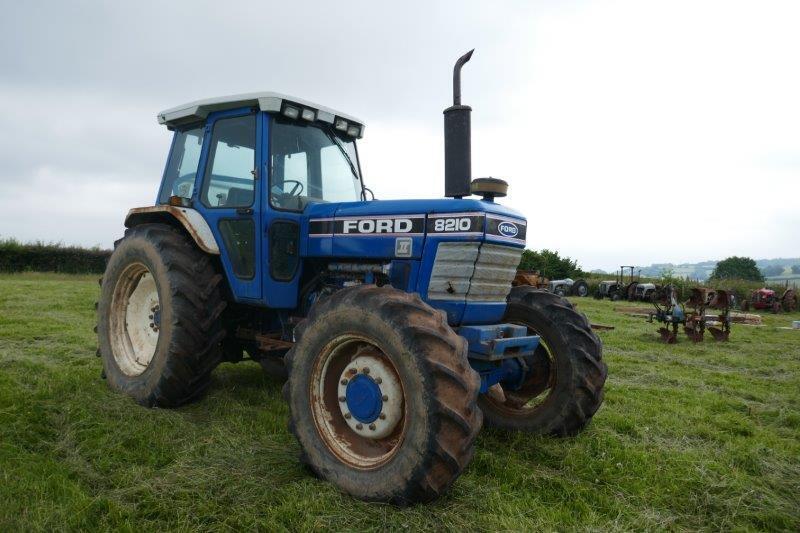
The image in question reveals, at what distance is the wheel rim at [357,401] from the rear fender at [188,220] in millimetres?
1711

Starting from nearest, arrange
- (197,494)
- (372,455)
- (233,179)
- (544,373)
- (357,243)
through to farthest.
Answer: (197,494) < (372,455) < (357,243) < (544,373) < (233,179)

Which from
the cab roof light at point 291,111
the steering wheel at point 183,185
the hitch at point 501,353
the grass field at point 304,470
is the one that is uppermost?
the cab roof light at point 291,111

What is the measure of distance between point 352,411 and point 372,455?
0.27m

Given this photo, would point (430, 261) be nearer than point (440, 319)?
No

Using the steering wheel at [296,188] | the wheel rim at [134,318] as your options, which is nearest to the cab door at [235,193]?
the steering wheel at [296,188]

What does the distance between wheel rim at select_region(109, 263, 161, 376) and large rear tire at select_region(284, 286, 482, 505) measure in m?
2.19

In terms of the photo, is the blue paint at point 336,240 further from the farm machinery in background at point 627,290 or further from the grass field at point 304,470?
the farm machinery in background at point 627,290

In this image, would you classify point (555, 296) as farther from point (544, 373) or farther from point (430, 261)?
point (430, 261)

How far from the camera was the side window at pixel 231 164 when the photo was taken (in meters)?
4.46

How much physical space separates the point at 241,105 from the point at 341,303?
223cm

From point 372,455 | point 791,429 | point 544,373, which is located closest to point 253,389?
point 372,455

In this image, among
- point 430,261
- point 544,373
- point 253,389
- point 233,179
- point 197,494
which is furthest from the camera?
point 253,389

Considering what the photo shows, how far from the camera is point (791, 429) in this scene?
4.73 m

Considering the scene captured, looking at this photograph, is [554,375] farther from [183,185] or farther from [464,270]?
[183,185]
